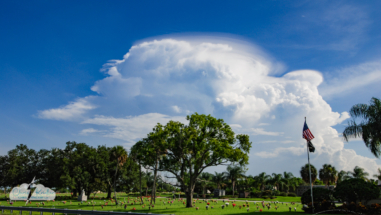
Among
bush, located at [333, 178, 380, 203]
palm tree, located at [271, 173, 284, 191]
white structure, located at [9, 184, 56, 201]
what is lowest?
palm tree, located at [271, 173, 284, 191]

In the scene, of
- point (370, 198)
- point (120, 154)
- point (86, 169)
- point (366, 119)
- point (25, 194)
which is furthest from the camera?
point (86, 169)

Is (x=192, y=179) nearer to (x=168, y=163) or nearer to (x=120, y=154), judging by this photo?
(x=168, y=163)

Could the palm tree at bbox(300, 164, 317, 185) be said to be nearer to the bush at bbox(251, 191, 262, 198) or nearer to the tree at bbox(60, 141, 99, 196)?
the bush at bbox(251, 191, 262, 198)

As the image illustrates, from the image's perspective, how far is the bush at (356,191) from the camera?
26.7m

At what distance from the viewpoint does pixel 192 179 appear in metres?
37.7

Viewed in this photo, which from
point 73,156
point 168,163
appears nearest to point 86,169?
point 73,156

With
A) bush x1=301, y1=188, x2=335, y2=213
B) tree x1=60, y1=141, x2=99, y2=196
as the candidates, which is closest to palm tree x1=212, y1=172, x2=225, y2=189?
tree x1=60, y1=141, x2=99, y2=196

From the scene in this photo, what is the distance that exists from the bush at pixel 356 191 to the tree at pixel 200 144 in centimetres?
1199

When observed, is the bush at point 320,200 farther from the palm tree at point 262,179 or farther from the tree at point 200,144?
the palm tree at point 262,179

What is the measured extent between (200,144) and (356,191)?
18513mm

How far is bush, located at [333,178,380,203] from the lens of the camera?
26.7 metres

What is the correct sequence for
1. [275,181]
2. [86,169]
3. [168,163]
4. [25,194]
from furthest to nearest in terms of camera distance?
1. [275,181]
2. [86,169]
3. [168,163]
4. [25,194]

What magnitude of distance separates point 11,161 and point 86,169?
67.8 feet

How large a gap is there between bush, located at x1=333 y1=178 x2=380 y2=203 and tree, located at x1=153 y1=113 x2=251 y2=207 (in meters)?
12.0
